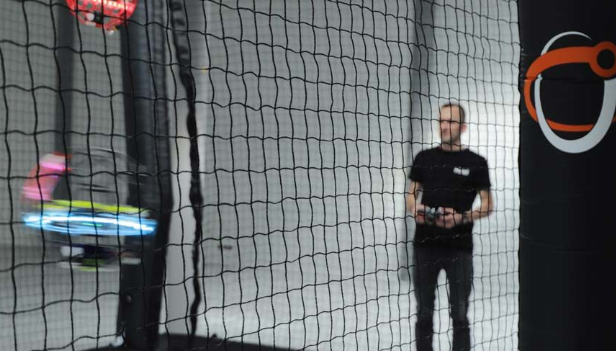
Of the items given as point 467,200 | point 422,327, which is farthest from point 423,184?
point 422,327

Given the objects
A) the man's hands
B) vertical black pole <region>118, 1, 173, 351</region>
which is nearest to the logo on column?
the man's hands

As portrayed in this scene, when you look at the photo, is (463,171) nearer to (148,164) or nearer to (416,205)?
(416,205)

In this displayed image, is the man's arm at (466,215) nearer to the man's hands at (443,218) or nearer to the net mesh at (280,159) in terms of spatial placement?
the man's hands at (443,218)

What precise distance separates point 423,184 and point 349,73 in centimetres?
156

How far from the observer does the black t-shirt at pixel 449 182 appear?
103 inches

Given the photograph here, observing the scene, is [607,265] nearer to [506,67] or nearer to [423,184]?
[423,184]

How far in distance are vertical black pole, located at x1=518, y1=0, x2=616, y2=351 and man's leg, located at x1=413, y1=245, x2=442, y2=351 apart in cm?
110

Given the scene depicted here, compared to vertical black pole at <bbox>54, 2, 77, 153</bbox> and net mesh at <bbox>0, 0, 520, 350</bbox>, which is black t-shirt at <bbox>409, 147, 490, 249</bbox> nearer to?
net mesh at <bbox>0, 0, 520, 350</bbox>

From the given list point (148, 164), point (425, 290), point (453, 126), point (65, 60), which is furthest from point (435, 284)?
point (65, 60)

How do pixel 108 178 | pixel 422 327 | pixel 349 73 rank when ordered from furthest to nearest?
1. pixel 349 73
2. pixel 108 178
3. pixel 422 327

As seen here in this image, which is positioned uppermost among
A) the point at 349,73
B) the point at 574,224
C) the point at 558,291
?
the point at 349,73

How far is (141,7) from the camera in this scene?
2.69m

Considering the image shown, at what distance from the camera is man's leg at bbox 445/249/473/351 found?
2582mm

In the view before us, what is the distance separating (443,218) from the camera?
261 cm
